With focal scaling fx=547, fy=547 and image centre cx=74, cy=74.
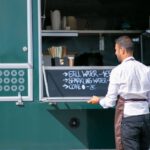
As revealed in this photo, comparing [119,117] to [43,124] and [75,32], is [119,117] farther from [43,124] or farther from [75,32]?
[75,32]

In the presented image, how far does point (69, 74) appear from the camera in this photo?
5562 mm

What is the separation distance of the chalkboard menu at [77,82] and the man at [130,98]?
849 mm

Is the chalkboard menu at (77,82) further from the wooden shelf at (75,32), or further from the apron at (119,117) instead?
the apron at (119,117)

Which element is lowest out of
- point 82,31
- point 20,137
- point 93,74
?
point 20,137

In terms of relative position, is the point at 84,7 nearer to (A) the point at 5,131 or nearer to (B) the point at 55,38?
(B) the point at 55,38

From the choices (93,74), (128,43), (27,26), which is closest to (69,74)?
(93,74)

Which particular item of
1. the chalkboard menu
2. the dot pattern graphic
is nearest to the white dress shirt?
the chalkboard menu

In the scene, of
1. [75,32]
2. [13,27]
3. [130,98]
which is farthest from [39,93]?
[130,98]

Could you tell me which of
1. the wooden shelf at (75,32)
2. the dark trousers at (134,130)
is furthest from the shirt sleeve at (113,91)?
the wooden shelf at (75,32)

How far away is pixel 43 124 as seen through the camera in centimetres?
553

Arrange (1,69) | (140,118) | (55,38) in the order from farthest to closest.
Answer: (55,38)
(1,69)
(140,118)

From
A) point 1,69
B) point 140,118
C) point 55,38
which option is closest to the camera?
point 140,118

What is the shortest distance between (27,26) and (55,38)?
65 cm

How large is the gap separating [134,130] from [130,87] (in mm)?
366
